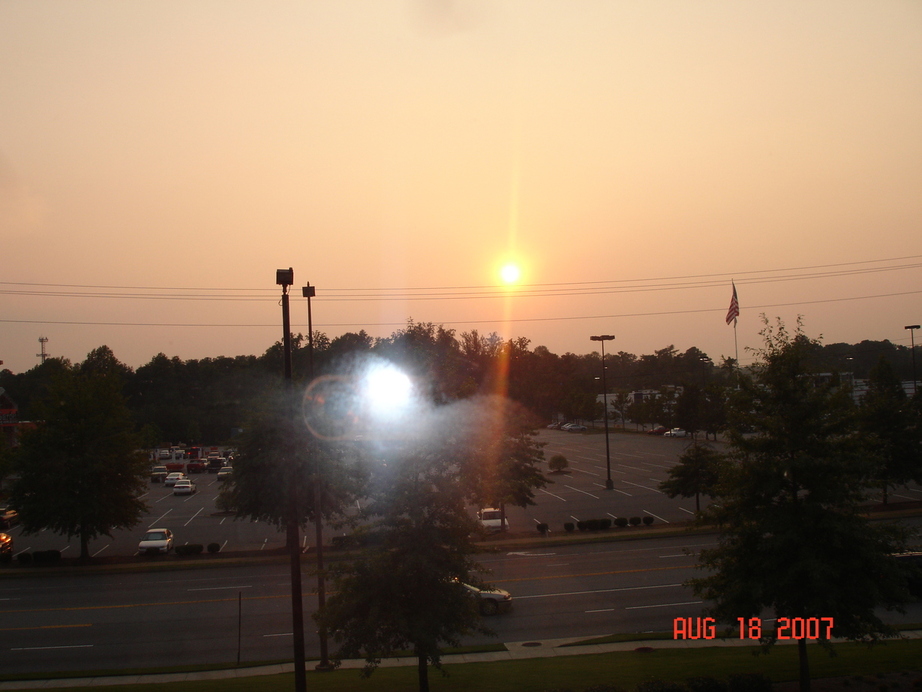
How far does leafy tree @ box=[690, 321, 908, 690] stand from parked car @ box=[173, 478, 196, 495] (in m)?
48.0

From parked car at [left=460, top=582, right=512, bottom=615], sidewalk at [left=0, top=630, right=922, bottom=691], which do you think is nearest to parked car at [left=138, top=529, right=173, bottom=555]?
sidewalk at [left=0, top=630, right=922, bottom=691]

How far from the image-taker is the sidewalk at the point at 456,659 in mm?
15609

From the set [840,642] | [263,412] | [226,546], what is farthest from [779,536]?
[226,546]

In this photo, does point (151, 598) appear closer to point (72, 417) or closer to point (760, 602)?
point (72, 417)

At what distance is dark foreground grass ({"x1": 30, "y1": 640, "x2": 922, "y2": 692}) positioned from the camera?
44.4ft

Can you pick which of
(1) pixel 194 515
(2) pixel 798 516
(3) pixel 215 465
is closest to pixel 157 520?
(1) pixel 194 515

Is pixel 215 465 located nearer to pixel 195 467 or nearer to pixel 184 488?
pixel 195 467

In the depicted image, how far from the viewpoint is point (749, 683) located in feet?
39.7

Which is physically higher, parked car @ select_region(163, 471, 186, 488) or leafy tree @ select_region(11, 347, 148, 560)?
leafy tree @ select_region(11, 347, 148, 560)

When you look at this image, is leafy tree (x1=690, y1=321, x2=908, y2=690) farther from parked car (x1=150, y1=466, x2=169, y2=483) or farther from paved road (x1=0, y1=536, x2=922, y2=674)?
parked car (x1=150, y1=466, x2=169, y2=483)

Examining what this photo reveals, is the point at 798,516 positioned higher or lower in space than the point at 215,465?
higher

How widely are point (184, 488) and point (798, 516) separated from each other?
50110 millimetres

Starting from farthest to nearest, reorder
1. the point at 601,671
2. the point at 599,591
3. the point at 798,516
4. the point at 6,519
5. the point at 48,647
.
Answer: the point at 6,519, the point at 599,591, the point at 48,647, the point at 601,671, the point at 798,516

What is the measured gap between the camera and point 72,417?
105 feet
